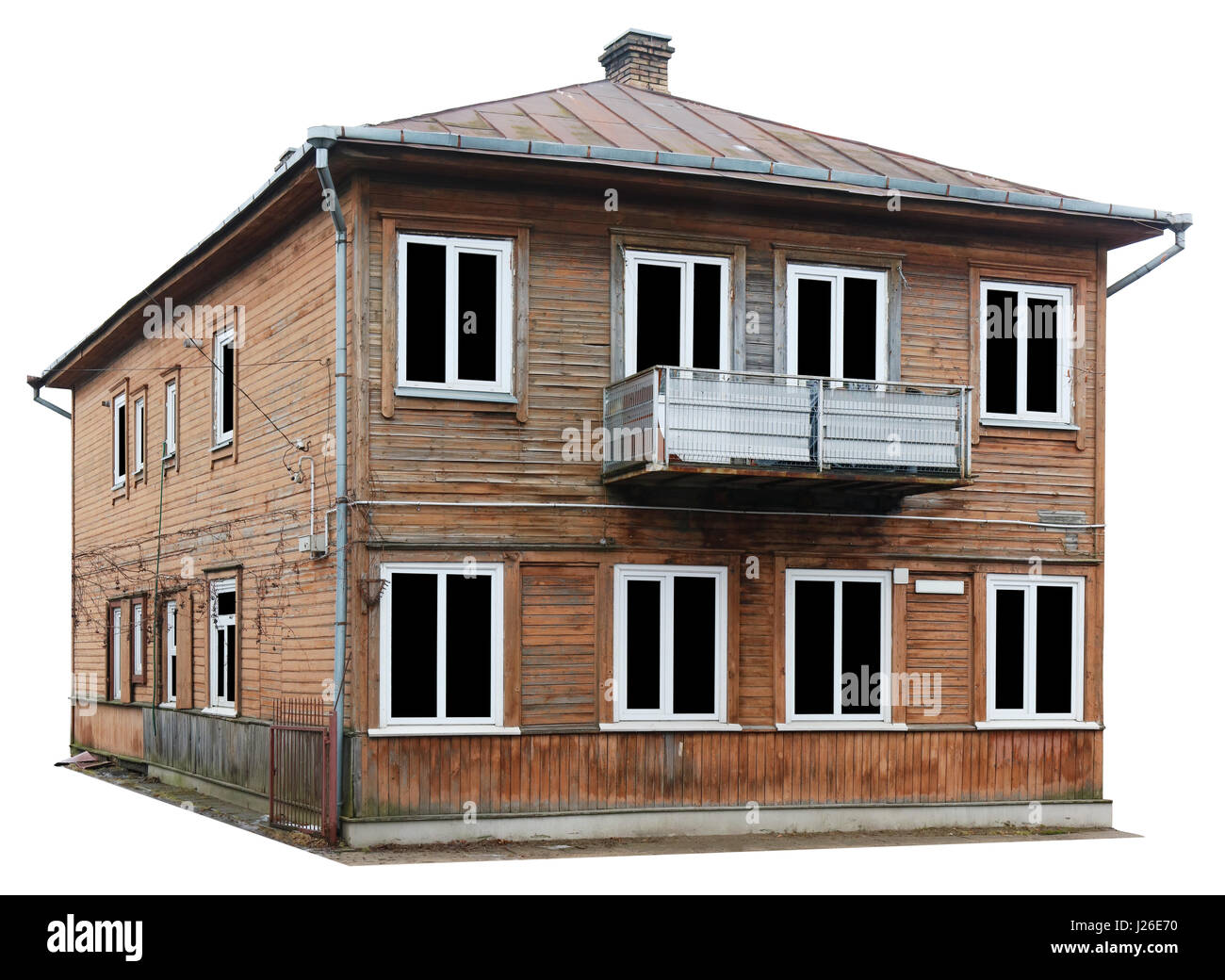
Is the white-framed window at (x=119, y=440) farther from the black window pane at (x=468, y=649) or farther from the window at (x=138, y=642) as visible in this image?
the black window pane at (x=468, y=649)

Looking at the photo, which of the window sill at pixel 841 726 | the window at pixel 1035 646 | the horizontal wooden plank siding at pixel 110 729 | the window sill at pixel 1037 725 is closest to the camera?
the window sill at pixel 841 726

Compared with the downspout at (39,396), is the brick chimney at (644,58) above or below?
above

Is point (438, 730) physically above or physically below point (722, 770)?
above

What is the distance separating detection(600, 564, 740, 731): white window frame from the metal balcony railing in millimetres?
1409

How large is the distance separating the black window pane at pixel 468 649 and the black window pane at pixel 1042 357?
8.00 m

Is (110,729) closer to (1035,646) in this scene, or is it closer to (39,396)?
(39,396)

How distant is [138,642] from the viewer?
30234 millimetres

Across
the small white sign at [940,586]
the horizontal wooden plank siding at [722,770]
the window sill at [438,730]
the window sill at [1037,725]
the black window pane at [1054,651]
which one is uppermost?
the small white sign at [940,586]

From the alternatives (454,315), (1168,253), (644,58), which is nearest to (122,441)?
(644,58)

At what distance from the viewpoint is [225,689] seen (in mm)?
25031

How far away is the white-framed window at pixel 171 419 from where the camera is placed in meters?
28.2

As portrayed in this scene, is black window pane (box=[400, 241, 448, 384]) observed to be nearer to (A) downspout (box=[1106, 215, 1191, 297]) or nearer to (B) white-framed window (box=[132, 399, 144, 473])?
(A) downspout (box=[1106, 215, 1191, 297])

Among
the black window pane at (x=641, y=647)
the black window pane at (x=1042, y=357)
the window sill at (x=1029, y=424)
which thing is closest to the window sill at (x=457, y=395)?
the black window pane at (x=641, y=647)

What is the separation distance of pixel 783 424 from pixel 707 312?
203 cm
